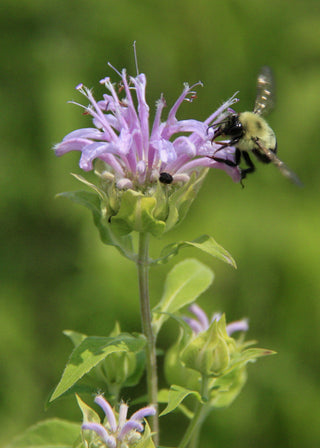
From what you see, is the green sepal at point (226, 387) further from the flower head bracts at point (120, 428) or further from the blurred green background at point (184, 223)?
the blurred green background at point (184, 223)

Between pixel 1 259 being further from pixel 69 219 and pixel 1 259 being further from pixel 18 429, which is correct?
pixel 18 429

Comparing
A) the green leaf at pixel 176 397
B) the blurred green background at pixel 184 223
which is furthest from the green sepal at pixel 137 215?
the blurred green background at pixel 184 223

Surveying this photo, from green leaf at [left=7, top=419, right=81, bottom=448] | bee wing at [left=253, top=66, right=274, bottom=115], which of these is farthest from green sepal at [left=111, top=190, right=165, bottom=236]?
bee wing at [left=253, top=66, right=274, bottom=115]

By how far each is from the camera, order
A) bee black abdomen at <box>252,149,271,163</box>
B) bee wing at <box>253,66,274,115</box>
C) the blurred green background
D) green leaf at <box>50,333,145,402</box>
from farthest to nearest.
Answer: the blurred green background
bee wing at <box>253,66,274,115</box>
bee black abdomen at <box>252,149,271,163</box>
green leaf at <box>50,333,145,402</box>

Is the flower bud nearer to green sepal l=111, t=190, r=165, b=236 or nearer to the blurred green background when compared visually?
green sepal l=111, t=190, r=165, b=236

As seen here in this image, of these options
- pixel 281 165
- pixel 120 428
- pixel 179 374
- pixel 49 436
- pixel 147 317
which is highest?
pixel 281 165

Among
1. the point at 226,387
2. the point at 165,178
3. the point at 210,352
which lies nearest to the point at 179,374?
the point at 226,387

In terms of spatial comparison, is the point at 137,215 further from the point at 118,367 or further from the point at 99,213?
the point at 118,367
